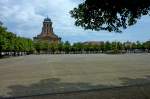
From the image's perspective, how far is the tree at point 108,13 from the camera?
11258 mm

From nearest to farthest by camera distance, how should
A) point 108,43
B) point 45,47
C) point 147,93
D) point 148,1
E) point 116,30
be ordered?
point 148,1 < point 116,30 < point 147,93 < point 45,47 < point 108,43

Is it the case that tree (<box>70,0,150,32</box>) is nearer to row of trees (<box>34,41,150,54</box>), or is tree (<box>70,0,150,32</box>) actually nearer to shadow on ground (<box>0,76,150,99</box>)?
shadow on ground (<box>0,76,150,99</box>)

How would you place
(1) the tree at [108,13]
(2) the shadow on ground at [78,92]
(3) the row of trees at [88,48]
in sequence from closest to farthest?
(1) the tree at [108,13]
(2) the shadow on ground at [78,92]
(3) the row of trees at [88,48]

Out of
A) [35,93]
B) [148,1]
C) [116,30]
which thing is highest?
[148,1]

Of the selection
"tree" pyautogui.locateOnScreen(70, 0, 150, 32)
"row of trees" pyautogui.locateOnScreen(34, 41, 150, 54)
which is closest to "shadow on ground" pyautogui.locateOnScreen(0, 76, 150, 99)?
"tree" pyautogui.locateOnScreen(70, 0, 150, 32)

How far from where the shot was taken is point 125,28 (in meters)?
12.4

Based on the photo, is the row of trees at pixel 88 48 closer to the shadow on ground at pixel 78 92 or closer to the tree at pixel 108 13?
the shadow on ground at pixel 78 92

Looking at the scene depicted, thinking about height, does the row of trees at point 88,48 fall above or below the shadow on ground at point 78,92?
above

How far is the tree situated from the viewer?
11.3m

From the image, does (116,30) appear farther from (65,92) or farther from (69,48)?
(69,48)

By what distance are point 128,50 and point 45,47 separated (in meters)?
37.2

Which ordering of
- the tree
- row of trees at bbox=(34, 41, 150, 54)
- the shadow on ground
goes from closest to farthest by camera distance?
1. the tree
2. the shadow on ground
3. row of trees at bbox=(34, 41, 150, 54)

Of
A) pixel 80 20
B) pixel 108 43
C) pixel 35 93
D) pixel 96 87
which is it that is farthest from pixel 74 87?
pixel 108 43

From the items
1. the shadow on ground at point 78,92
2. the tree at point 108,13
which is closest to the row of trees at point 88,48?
the shadow on ground at point 78,92
